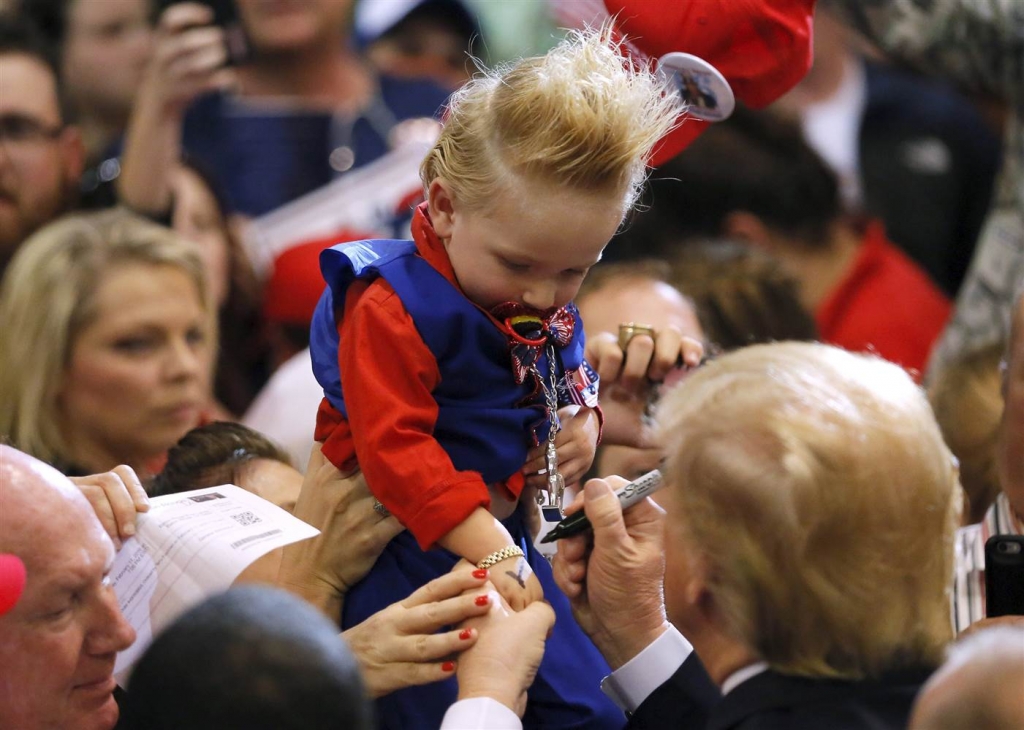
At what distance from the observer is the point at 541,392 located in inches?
77.2

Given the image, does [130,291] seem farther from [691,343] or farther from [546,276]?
[546,276]

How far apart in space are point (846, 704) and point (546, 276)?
0.68m

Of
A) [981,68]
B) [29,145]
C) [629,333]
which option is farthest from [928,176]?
[29,145]

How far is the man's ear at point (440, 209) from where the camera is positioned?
192 centimetres

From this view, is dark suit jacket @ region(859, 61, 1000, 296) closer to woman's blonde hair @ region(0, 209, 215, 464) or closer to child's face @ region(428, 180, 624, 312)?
woman's blonde hair @ region(0, 209, 215, 464)

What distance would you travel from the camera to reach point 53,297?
3287mm

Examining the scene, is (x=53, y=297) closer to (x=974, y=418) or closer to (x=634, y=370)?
(x=634, y=370)

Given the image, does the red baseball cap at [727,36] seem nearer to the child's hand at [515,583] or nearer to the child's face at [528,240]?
the child's face at [528,240]

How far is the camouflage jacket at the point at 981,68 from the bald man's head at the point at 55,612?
2178 millimetres

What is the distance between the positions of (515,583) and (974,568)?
93 cm

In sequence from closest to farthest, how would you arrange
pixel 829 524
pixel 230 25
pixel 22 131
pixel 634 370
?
pixel 829 524 → pixel 634 370 → pixel 22 131 → pixel 230 25

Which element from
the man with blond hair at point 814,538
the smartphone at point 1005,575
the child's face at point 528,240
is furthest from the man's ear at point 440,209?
the smartphone at point 1005,575

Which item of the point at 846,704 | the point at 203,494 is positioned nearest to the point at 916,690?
the point at 846,704

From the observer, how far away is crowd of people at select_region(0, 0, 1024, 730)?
1.59 metres
